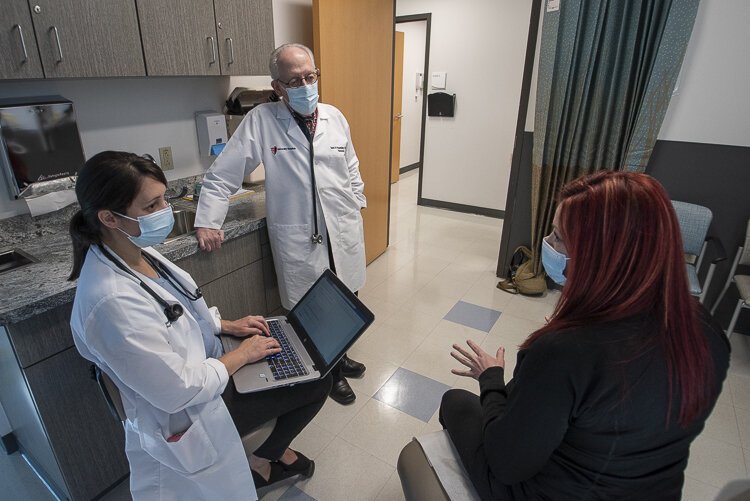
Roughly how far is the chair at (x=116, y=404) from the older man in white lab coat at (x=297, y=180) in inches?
27.2

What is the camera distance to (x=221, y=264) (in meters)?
1.86

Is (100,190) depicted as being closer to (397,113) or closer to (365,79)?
(365,79)

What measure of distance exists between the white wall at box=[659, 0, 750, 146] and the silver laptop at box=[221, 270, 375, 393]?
2311 millimetres

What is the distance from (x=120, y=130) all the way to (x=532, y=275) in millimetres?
2684

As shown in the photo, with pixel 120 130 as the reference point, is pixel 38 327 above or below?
below

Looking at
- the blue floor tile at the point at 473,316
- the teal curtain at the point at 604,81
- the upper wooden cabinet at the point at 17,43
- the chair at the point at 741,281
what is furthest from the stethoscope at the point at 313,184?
the chair at the point at 741,281

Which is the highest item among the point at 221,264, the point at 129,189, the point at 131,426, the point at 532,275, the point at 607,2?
the point at 607,2

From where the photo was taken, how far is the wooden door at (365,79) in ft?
8.21

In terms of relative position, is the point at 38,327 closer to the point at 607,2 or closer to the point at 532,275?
the point at 532,275

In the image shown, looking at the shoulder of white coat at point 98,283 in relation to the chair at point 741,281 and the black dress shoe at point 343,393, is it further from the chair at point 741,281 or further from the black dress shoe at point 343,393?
the chair at point 741,281

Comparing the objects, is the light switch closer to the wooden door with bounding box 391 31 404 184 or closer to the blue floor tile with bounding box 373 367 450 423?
the wooden door with bounding box 391 31 404 184

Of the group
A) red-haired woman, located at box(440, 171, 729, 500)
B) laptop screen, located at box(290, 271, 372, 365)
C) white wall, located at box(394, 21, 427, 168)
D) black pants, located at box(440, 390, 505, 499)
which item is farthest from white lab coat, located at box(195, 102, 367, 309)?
white wall, located at box(394, 21, 427, 168)

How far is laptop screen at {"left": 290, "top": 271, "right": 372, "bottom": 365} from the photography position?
1339 mm

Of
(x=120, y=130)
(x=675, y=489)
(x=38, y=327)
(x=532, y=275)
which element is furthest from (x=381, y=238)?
(x=675, y=489)
